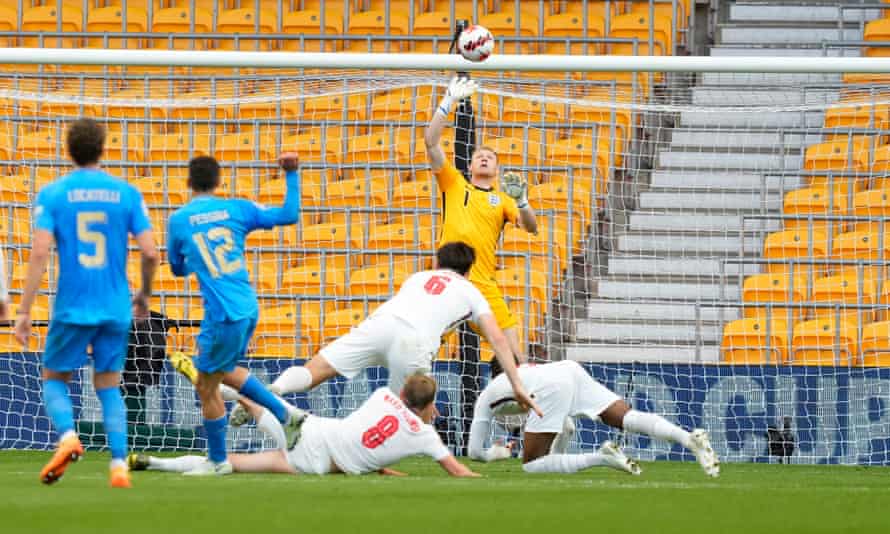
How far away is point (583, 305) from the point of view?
48.1 feet

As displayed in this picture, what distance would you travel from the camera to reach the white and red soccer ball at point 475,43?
12188 mm

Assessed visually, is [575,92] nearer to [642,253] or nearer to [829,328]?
[642,253]

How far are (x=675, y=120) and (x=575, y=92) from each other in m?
1.24

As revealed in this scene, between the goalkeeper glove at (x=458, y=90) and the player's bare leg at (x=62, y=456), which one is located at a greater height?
the goalkeeper glove at (x=458, y=90)

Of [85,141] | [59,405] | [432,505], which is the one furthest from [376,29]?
[432,505]

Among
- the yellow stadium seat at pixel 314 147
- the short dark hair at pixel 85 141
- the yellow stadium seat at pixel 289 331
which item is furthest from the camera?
the yellow stadium seat at pixel 314 147

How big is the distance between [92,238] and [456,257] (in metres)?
3.04

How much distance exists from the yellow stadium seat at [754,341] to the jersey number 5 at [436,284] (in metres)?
4.23

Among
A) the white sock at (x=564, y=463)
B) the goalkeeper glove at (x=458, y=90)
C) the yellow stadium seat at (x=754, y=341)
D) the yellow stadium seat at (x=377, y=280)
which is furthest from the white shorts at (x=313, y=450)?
the yellow stadium seat at (x=754, y=341)

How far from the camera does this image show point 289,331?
1440 cm

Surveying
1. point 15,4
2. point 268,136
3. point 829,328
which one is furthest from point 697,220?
point 15,4

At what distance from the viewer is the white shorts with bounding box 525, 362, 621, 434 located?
10.6 meters

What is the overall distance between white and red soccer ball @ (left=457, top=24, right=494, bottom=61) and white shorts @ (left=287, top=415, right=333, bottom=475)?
11.6 ft

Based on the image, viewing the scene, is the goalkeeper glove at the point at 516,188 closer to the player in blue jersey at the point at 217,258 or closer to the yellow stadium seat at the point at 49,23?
the player in blue jersey at the point at 217,258
